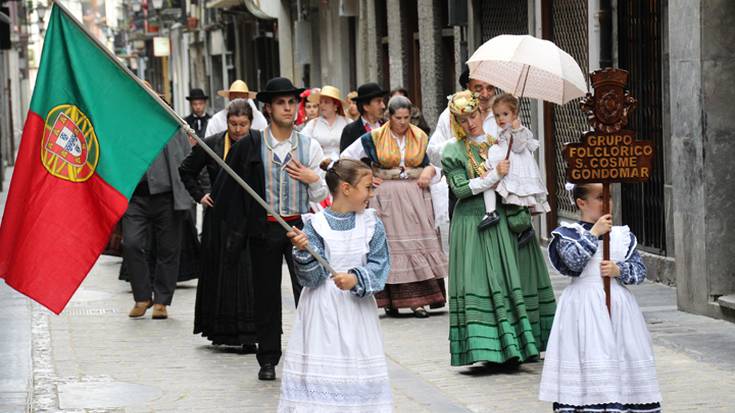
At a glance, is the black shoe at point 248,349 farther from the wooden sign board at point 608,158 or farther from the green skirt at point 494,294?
the wooden sign board at point 608,158

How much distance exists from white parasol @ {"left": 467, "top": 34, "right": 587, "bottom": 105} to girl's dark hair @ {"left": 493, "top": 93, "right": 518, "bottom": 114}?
163 millimetres

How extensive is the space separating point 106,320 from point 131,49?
9506 centimetres

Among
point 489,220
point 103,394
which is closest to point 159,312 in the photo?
point 103,394

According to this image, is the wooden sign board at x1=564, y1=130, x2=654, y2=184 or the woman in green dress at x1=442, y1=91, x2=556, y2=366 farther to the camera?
the woman in green dress at x1=442, y1=91, x2=556, y2=366

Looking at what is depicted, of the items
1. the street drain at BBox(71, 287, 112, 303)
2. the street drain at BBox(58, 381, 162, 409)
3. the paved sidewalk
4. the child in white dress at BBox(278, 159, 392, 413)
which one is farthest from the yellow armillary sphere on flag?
the street drain at BBox(71, 287, 112, 303)

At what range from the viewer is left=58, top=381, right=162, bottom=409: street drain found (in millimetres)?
9312

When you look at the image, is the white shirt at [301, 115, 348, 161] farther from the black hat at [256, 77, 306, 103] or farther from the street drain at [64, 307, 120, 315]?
the black hat at [256, 77, 306, 103]

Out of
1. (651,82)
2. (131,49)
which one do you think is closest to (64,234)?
(651,82)

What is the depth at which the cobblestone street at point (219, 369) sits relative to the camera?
9164 mm

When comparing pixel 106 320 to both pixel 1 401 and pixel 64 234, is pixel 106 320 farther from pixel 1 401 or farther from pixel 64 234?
pixel 64 234

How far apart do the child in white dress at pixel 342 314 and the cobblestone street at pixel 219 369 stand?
1.34 meters

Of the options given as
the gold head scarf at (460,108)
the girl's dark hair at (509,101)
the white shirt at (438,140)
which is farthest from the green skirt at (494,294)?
the white shirt at (438,140)

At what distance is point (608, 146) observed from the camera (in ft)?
25.8

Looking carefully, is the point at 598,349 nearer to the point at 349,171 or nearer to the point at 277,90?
the point at 349,171
